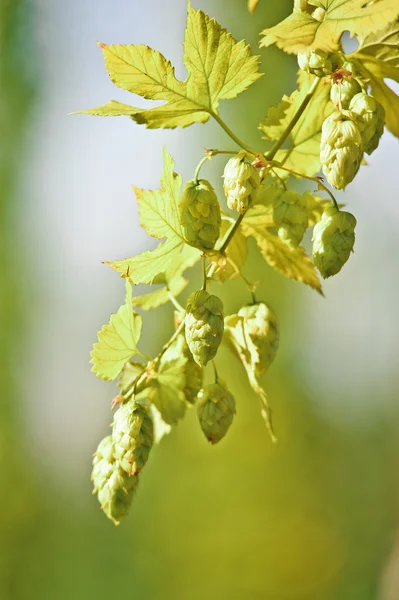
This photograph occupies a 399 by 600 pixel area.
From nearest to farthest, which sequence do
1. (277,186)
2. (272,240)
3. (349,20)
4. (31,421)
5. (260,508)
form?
(349,20) < (277,186) < (272,240) < (260,508) < (31,421)

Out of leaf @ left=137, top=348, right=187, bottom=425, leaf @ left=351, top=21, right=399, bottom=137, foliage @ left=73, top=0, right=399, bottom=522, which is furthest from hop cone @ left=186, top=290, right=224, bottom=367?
leaf @ left=351, top=21, right=399, bottom=137

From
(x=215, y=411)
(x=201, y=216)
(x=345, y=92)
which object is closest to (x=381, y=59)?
(x=345, y=92)

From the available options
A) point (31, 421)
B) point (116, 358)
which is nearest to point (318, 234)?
point (116, 358)

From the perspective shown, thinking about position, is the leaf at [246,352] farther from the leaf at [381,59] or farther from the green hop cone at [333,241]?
the leaf at [381,59]

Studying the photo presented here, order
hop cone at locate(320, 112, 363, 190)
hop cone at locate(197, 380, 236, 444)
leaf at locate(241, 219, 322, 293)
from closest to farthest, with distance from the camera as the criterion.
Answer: hop cone at locate(320, 112, 363, 190), hop cone at locate(197, 380, 236, 444), leaf at locate(241, 219, 322, 293)

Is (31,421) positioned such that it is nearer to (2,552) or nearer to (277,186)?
(2,552)

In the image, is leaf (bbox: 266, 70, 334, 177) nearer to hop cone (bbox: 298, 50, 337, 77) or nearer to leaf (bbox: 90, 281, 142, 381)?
hop cone (bbox: 298, 50, 337, 77)
